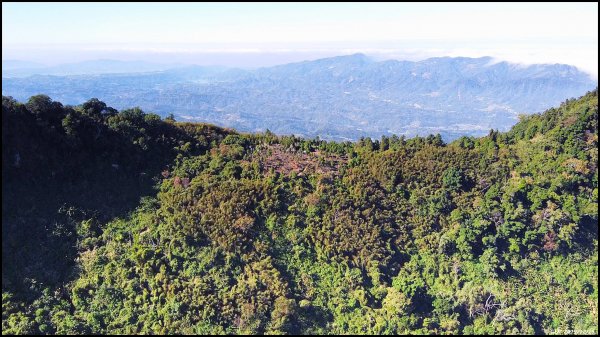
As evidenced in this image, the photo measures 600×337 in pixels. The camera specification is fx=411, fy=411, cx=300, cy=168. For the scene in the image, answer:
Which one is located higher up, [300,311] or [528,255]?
[528,255]

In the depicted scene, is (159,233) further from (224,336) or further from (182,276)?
(224,336)

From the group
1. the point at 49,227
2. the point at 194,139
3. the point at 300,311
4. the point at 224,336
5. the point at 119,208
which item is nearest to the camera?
the point at 224,336

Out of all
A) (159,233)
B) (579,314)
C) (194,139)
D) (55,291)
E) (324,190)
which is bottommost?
(579,314)

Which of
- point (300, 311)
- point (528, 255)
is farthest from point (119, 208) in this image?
point (528, 255)

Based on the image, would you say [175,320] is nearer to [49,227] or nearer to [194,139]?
[49,227]

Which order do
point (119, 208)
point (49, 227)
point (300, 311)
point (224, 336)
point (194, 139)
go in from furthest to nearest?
point (194, 139) → point (119, 208) → point (49, 227) → point (300, 311) → point (224, 336)

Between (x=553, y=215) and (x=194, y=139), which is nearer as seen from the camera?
(x=553, y=215)

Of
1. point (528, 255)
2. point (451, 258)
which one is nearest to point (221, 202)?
point (451, 258)
